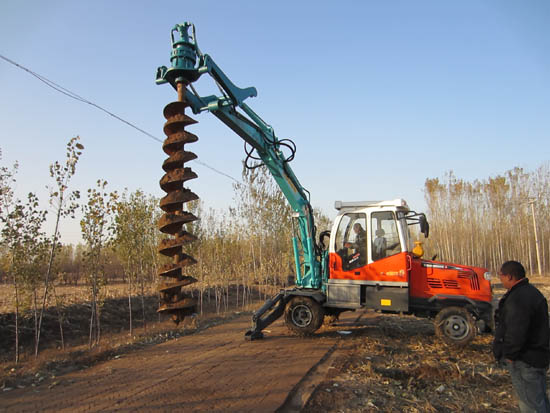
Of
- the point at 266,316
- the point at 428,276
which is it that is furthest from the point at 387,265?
the point at 266,316

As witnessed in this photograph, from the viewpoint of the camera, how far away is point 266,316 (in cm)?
891

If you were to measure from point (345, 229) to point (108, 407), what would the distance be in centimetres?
585

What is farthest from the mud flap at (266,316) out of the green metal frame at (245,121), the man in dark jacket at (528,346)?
the man in dark jacket at (528,346)

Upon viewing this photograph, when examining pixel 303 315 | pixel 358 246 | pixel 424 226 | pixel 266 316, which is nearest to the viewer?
pixel 424 226

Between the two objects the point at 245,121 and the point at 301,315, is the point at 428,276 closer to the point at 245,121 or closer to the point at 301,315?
the point at 301,315

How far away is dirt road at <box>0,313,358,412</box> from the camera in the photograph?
191 inches

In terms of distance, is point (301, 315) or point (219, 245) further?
point (219, 245)

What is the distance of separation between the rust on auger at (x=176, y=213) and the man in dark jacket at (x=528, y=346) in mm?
3623

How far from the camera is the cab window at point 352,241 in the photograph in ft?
27.7

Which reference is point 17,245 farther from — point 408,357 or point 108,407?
point 408,357

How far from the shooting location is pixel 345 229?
28.4ft

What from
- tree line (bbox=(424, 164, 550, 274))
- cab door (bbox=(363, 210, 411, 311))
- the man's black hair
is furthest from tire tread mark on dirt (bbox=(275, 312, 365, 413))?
tree line (bbox=(424, 164, 550, 274))

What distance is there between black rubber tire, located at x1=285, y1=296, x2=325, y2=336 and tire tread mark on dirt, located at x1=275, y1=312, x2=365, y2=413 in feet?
4.77

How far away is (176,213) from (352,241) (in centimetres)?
483
